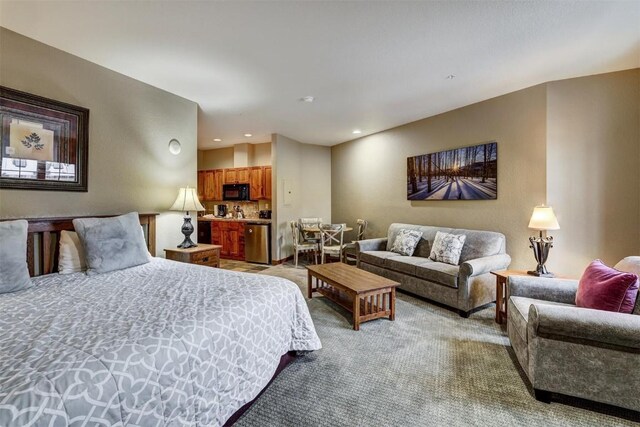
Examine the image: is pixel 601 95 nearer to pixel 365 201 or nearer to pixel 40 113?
pixel 365 201

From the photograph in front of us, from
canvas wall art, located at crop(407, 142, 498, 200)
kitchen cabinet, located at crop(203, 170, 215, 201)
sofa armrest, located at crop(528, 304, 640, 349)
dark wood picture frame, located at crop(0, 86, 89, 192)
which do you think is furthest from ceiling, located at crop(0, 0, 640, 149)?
kitchen cabinet, located at crop(203, 170, 215, 201)

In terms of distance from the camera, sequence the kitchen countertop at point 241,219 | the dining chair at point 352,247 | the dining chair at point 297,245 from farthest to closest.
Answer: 1. the kitchen countertop at point 241,219
2. the dining chair at point 297,245
3. the dining chair at point 352,247

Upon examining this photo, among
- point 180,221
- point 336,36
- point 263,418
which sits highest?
point 336,36

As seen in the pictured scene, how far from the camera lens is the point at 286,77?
123 inches

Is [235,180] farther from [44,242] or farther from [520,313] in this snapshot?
[520,313]

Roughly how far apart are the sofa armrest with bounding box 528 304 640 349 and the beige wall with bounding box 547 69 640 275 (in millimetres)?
1822

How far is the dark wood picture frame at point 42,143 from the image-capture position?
2.25 metres

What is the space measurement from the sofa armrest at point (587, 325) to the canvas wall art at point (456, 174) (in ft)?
7.48

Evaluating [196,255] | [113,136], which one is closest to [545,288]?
[196,255]

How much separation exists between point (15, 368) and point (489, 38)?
3532mm

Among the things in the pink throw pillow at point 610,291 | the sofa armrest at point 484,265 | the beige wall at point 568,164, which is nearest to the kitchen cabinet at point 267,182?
the beige wall at point 568,164

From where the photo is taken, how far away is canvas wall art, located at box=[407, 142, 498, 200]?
3.77m

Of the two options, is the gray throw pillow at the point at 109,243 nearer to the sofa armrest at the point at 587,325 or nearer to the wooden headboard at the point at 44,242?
the wooden headboard at the point at 44,242

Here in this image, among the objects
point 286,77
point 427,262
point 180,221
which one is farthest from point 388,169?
point 180,221
